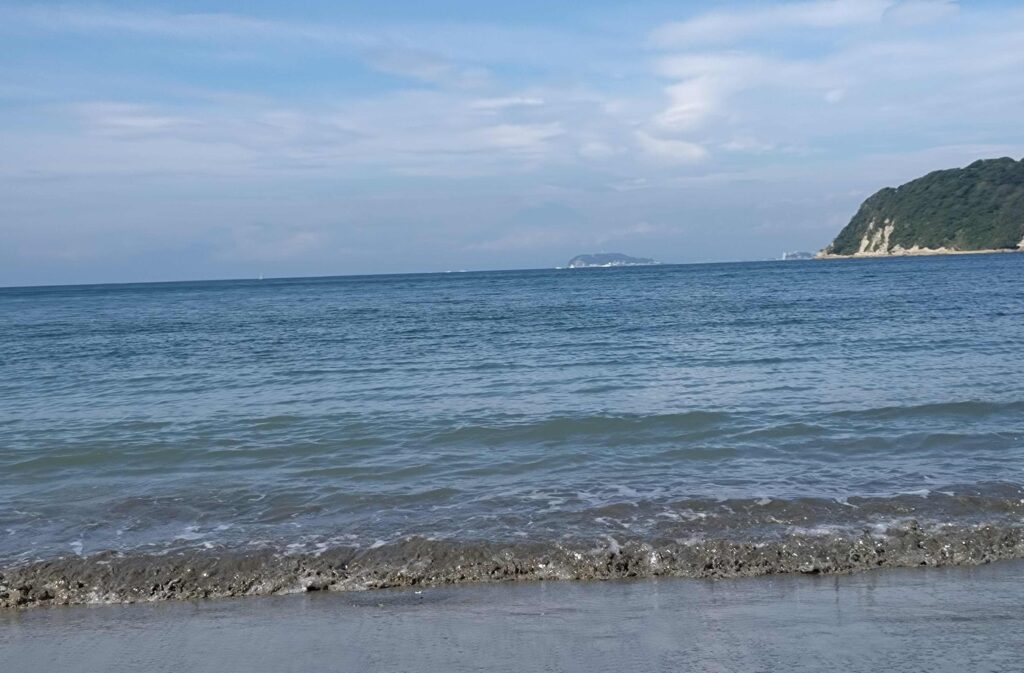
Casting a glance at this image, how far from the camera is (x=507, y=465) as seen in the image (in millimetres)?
11648

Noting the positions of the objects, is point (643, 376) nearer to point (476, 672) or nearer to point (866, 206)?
point (476, 672)

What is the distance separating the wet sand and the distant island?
145614 mm

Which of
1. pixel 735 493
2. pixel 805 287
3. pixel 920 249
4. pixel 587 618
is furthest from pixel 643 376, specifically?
pixel 920 249

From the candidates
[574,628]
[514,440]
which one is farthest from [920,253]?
[574,628]

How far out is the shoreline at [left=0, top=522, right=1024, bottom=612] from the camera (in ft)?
25.1

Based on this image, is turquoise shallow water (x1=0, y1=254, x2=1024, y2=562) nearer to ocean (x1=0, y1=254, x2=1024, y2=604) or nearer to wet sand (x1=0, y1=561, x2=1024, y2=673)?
ocean (x1=0, y1=254, x2=1024, y2=604)

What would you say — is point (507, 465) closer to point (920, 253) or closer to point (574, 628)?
point (574, 628)

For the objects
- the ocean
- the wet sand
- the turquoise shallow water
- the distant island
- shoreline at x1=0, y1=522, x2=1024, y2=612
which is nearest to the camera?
the wet sand

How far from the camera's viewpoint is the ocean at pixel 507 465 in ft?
26.5

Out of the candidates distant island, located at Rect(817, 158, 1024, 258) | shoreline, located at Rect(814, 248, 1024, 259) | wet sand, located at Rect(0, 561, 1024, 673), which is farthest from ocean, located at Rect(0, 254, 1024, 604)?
distant island, located at Rect(817, 158, 1024, 258)

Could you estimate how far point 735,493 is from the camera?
9812 mm

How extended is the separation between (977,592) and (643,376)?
42.4ft

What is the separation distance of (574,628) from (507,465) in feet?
17.3

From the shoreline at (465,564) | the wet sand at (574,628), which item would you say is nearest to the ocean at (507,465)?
the shoreline at (465,564)
